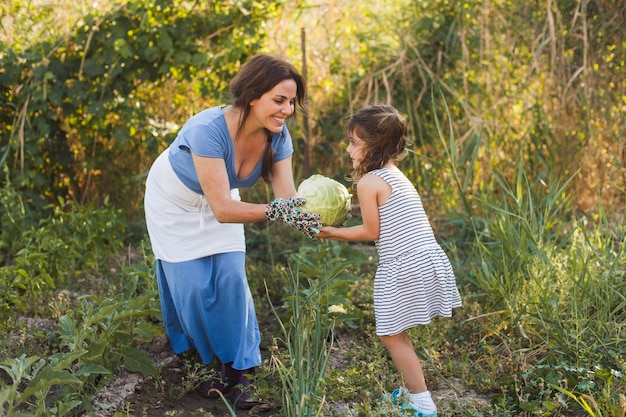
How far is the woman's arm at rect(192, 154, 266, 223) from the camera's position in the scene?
3.34m

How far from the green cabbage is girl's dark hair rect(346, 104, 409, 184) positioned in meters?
0.16

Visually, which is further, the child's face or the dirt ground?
the child's face

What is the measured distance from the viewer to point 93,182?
6.46 m

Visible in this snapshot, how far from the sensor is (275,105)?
3.37 meters

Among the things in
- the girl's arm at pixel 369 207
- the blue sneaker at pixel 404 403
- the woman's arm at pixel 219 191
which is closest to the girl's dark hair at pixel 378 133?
the girl's arm at pixel 369 207

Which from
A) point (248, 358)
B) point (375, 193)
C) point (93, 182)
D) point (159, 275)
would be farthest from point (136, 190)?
point (375, 193)

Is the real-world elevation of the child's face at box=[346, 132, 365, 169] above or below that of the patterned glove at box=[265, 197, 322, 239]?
above

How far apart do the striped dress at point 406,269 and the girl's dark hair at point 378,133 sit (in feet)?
0.24

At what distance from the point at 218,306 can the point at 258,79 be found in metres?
1.03

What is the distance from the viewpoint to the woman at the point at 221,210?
3.37 metres

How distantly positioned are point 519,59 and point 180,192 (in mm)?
3615

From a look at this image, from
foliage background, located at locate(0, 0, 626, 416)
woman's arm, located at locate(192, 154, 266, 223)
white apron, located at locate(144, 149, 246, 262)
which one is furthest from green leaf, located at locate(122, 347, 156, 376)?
foliage background, located at locate(0, 0, 626, 416)

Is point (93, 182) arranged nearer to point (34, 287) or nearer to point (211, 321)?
point (34, 287)

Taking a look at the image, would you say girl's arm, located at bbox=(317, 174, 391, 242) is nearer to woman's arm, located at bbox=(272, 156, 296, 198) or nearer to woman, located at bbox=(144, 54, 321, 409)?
woman, located at bbox=(144, 54, 321, 409)
